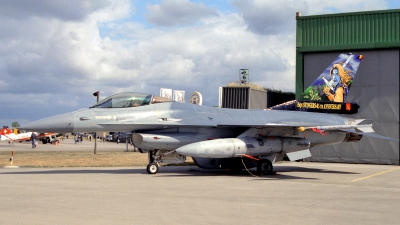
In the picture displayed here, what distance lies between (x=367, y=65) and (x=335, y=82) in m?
4.88

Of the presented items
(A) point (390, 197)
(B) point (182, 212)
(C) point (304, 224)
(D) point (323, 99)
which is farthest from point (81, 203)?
(D) point (323, 99)

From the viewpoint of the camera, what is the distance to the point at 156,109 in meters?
15.9

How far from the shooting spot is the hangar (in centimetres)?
2306

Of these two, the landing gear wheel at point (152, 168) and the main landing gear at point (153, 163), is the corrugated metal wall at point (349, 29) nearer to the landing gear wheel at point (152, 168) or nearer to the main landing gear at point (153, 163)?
the main landing gear at point (153, 163)

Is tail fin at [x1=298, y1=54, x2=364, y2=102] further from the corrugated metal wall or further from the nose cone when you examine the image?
the nose cone

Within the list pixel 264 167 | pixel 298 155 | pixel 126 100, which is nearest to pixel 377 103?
pixel 298 155

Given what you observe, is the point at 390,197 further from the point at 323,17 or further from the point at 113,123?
the point at 323,17

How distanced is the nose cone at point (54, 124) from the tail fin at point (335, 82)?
10.2m

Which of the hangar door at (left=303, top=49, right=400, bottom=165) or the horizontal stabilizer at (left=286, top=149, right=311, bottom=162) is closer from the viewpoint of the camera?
the horizontal stabilizer at (left=286, top=149, right=311, bottom=162)

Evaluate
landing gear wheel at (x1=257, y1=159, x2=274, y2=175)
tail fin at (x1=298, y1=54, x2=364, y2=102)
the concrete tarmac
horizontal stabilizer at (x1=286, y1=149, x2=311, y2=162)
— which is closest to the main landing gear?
the concrete tarmac

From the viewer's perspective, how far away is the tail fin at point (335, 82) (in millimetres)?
19734

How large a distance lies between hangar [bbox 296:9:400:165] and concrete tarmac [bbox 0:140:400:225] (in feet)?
31.6

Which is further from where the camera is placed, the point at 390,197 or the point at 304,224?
the point at 390,197

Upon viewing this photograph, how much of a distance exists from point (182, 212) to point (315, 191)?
15.2 feet
